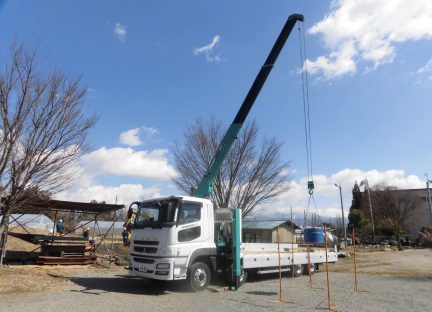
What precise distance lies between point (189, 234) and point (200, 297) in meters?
1.81

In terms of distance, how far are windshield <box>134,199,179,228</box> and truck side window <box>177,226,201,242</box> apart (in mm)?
466

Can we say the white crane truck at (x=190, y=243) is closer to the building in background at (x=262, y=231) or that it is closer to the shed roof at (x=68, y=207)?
the shed roof at (x=68, y=207)

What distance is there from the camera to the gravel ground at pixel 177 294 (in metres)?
9.48

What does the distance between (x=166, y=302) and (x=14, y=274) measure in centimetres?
667

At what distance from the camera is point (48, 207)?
16922 millimetres

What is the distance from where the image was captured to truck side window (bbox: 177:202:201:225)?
37.5 feet

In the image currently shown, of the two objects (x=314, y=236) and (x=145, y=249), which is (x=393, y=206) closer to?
(x=314, y=236)

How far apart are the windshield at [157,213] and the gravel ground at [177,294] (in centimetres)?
204

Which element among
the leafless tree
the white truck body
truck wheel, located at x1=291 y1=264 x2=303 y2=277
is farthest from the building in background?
the white truck body

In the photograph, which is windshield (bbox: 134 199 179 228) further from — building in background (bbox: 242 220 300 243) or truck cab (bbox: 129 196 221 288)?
building in background (bbox: 242 220 300 243)

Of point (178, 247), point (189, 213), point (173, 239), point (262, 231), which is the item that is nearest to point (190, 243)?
point (178, 247)

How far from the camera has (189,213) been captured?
11.8 m

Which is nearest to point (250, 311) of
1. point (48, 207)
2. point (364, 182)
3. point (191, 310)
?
point (191, 310)

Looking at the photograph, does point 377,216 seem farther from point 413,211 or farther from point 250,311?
point 250,311
